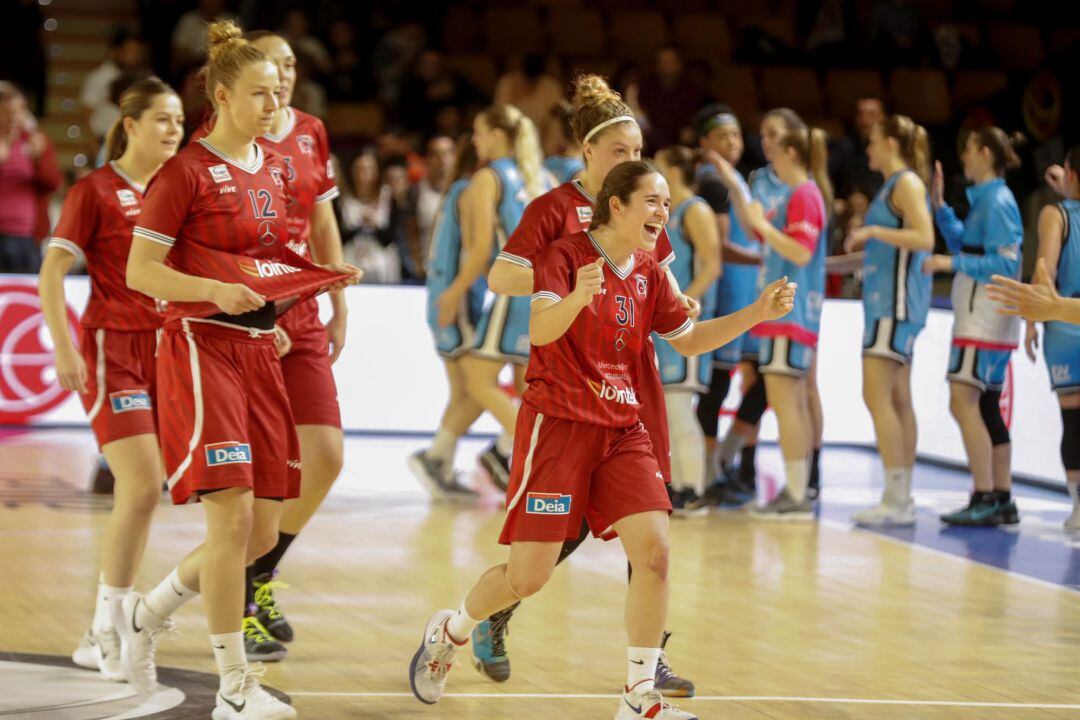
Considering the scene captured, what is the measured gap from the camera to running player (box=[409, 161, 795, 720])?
14.9 feet

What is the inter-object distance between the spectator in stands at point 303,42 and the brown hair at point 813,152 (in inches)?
292

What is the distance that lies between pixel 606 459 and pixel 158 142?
6.41 feet

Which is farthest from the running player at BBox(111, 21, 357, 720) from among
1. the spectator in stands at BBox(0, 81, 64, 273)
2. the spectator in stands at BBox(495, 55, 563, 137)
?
the spectator in stands at BBox(495, 55, 563, 137)

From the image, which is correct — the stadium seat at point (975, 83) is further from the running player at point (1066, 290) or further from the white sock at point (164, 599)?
the white sock at point (164, 599)

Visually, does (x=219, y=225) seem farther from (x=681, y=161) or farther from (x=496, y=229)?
(x=681, y=161)

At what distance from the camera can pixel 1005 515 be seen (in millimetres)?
8766

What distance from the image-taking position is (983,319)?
864 cm

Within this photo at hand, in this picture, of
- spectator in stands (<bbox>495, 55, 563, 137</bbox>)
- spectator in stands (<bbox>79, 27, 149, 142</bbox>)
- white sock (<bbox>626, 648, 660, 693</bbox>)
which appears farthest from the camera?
spectator in stands (<bbox>495, 55, 563, 137</bbox>)

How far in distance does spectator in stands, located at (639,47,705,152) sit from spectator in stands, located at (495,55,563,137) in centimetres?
79

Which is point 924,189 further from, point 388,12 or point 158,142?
point 388,12

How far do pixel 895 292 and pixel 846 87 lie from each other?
8230mm

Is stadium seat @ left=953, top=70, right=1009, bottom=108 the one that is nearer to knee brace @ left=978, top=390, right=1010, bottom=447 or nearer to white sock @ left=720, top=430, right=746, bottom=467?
white sock @ left=720, top=430, right=746, bottom=467

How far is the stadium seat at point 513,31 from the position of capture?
54.5 feet

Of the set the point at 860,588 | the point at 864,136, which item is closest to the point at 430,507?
the point at 860,588
